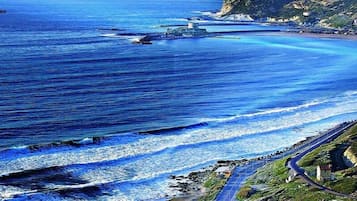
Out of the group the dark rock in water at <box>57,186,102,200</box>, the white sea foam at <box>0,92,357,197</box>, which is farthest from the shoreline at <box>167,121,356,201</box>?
the dark rock in water at <box>57,186,102,200</box>

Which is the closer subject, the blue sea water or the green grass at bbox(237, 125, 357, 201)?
the green grass at bbox(237, 125, 357, 201)

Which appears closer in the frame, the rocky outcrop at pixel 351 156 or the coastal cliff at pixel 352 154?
the rocky outcrop at pixel 351 156

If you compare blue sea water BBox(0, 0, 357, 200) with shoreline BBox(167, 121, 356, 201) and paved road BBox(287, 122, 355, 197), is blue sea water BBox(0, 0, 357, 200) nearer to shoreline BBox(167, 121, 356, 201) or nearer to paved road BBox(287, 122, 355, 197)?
shoreline BBox(167, 121, 356, 201)

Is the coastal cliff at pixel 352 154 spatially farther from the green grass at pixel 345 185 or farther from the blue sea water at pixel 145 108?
the blue sea water at pixel 145 108

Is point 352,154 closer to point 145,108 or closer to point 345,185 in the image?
point 345,185

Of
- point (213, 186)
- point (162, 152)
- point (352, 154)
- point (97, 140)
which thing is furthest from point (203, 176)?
point (97, 140)

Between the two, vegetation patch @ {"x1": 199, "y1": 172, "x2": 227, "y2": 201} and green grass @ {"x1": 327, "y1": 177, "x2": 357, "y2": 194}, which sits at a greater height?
green grass @ {"x1": 327, "y1": 177, "x2": 357, "y2": 194}

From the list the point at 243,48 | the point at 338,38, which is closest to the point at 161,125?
the point at 243,48

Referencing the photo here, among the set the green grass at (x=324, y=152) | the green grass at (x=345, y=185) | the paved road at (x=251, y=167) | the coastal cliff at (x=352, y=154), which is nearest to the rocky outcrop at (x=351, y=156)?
the coastal cliff at (x=352, y=154)

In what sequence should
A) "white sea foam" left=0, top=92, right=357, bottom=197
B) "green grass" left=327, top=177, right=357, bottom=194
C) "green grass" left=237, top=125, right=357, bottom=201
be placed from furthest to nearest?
"white sea foam" left=0, top=92, right=357, bottom=197 < "green grass" left=327, top=177, right=357, bottom=194 < "green grass" left=237, top=125, right=357, bottom=201
